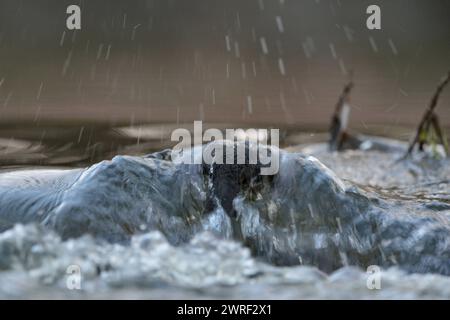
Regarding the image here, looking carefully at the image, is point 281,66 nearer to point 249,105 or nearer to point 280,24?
point 280,24

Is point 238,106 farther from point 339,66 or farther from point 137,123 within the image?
point 339,66

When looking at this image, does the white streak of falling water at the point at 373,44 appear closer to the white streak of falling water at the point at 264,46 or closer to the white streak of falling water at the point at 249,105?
the white streak of falling water at the point at 264,46

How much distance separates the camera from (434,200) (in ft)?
10.4

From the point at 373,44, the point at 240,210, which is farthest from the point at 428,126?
the point at 373,44

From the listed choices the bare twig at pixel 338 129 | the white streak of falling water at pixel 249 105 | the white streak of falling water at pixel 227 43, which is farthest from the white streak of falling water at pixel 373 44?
the bare twig at pixel 338 129

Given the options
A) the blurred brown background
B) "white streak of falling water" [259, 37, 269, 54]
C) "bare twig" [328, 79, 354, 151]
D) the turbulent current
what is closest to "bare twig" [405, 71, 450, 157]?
"bare twig" [328, 79, 354, 151]

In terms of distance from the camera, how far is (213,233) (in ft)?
8.41

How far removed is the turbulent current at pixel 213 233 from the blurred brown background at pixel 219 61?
3.18 m

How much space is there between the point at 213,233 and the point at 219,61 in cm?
672

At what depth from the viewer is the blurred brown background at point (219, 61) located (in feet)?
21.4

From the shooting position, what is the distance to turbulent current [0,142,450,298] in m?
2.25

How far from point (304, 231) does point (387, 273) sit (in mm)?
331

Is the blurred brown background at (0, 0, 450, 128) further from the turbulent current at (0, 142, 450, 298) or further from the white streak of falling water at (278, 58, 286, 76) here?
the turbulent current at (0, 142, 450, 298)
